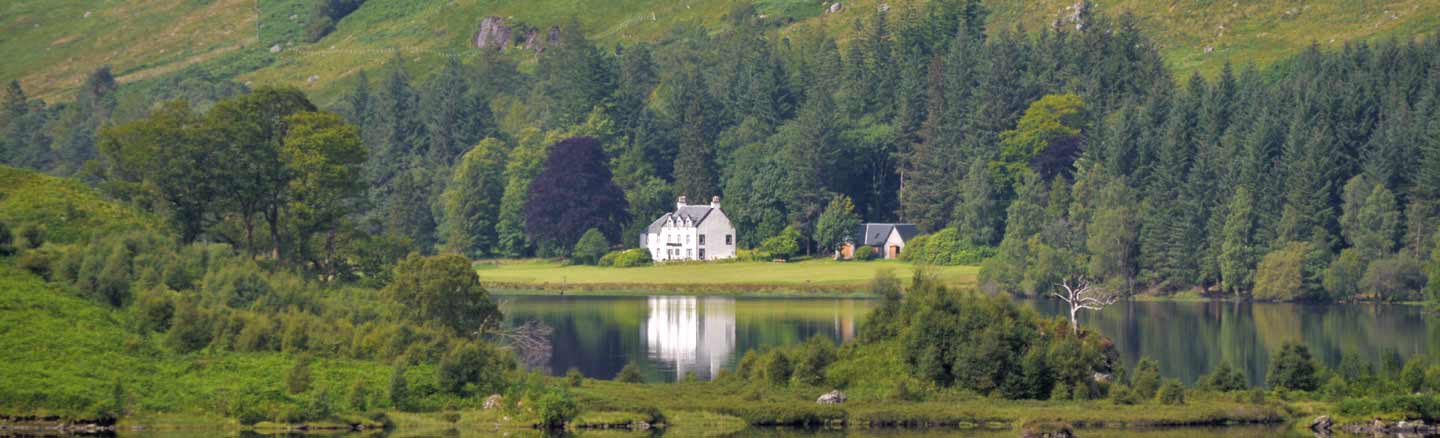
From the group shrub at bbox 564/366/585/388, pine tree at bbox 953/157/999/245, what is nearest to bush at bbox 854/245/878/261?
pine tree at bbox 953/157/999/245

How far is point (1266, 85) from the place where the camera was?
157000 mm

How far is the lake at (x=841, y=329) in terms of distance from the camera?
80.7m

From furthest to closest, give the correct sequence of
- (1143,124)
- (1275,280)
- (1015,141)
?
1. (1015,141)
2. (1143,124)
3. (1275,280)

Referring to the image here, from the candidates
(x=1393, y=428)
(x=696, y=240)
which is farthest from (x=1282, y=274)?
(x=1393, y=428)

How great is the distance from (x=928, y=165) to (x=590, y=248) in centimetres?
2885

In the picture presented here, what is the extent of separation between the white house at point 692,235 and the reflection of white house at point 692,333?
32146mm

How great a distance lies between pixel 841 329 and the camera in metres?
96.5

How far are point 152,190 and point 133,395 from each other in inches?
1217

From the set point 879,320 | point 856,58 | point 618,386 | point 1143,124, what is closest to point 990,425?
point 879,320

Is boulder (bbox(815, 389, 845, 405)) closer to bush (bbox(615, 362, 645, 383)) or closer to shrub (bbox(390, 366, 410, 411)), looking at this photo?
bush (bbox(615, 362, 645, 383))

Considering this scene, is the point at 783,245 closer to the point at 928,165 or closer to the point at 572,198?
the point at 928,165

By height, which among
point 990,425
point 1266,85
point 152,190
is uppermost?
point 1266,85

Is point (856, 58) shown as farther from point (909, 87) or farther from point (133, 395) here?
point (133, 395)

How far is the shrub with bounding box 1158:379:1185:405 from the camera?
190 feet
